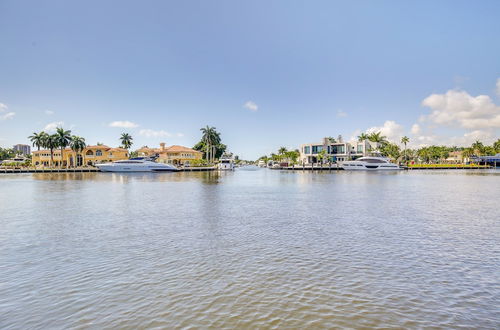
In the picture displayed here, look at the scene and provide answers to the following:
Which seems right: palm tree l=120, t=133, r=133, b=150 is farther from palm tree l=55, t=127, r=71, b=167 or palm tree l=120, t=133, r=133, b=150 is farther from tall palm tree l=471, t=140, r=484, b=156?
tall palm tree l=471, t=140, r=484, b=156

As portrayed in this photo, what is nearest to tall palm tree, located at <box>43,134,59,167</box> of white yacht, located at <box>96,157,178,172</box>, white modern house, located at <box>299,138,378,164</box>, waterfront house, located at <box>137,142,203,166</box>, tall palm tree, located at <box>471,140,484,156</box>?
white yacht, located at <box>96,157,178,172</box>

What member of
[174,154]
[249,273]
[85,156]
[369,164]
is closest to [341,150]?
[369,164]

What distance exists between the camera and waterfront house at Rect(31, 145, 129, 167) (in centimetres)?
10900

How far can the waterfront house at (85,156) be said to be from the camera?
109m

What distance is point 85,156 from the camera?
361ft

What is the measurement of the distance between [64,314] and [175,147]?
4760 inches

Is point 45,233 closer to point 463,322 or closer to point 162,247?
point 162,247

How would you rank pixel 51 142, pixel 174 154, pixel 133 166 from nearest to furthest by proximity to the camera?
pixel 133 166 < pixel 51 142 < pixel 174 154

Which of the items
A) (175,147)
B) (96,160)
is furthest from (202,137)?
(96,160)

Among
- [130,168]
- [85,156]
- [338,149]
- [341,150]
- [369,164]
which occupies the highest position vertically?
[338,149]

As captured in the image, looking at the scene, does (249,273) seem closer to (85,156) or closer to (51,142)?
(51,142)

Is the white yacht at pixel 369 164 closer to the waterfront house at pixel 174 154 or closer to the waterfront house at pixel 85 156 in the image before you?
the waterfront house at pixel 174 154

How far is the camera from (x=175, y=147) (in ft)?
406

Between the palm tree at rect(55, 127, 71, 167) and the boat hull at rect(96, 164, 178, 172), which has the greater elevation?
the palm tree at rect(55, 127, 71, 167)
